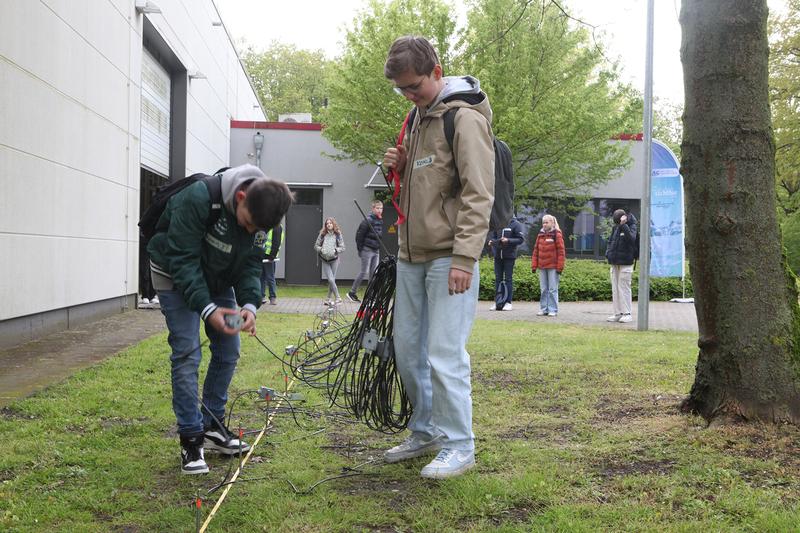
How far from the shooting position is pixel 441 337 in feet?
11.9

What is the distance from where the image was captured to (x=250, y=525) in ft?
10.1

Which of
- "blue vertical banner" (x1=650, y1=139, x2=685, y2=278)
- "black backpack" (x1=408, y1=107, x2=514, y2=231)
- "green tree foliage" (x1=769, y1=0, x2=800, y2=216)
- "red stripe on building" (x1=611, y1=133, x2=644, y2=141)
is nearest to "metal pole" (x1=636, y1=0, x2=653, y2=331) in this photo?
"blue vertical banner" (x1=650, y1=139, x2=685, y2=278)

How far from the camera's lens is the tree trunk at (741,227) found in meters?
4.18

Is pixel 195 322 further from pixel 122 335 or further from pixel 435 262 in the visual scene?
pixel 122 335

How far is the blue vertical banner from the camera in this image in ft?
47.0

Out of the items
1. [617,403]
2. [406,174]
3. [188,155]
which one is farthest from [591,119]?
[406,174]

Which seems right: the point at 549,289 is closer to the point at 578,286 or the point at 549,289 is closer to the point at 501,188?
the point at 578,286

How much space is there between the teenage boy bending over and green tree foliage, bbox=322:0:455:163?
658 inches

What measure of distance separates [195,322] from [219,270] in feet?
1.03

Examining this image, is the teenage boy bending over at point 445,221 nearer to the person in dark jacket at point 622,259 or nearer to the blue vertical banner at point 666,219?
the person in dark jacket at point 622,259

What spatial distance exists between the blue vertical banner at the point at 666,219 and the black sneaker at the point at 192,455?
11979 millimetres

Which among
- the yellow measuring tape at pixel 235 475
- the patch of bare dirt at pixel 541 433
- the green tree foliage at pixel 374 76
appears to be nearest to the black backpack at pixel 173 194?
the yellow measuring tape at pixel 235 475

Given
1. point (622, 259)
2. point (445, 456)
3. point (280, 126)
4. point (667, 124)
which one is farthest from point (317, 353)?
point (667, 124)

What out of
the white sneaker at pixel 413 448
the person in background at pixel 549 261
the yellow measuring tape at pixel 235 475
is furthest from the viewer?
the person in background at pixel 549 261
